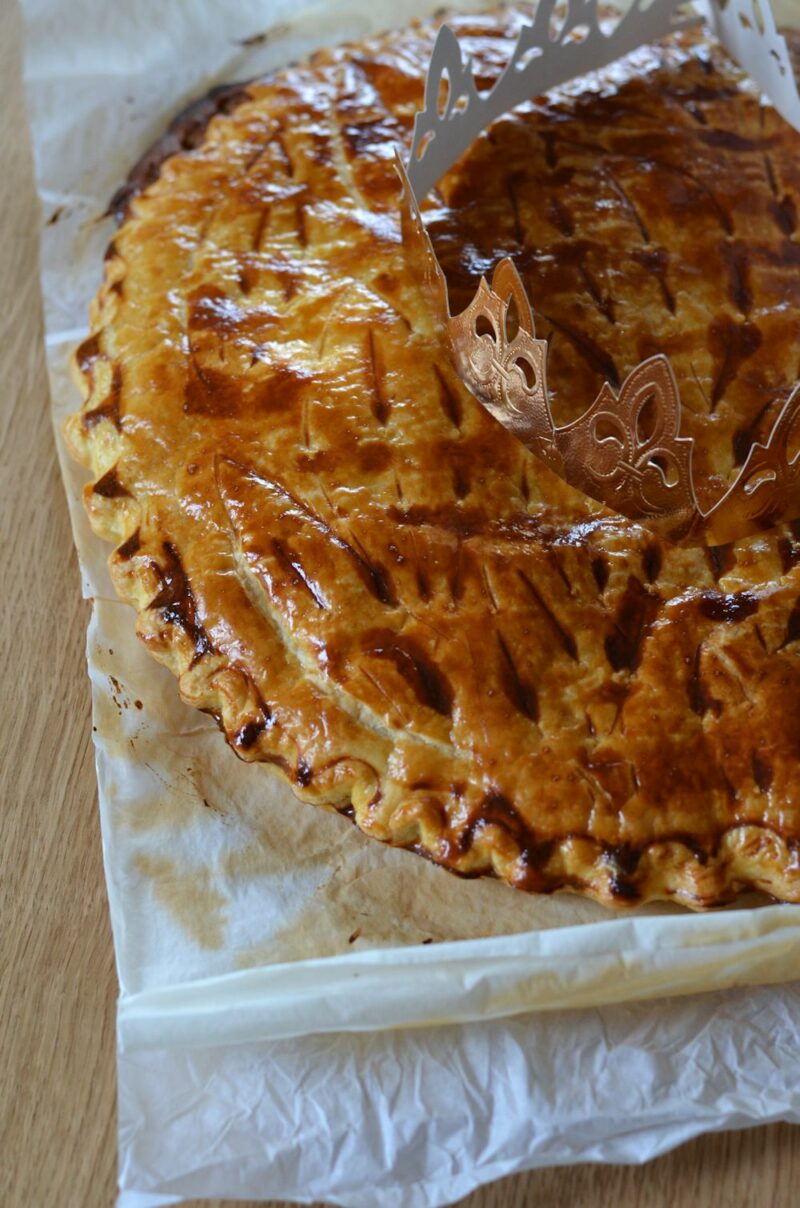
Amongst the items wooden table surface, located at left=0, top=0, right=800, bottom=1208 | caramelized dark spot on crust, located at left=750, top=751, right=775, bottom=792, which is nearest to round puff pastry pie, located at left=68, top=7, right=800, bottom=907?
caramelized dark spot on crust, located at left=750, top=751, right=775, bottom=792

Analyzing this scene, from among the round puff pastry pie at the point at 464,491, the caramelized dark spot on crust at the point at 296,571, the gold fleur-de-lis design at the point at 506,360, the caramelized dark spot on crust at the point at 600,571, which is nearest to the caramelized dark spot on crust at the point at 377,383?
the round puff pastry pie at the point at 464,491

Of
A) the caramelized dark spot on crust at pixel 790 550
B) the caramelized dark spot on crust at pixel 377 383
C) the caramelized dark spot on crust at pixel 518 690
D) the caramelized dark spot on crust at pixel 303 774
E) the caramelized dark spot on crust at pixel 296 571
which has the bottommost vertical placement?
the caramelized dark spot on crust at pixel 303 774

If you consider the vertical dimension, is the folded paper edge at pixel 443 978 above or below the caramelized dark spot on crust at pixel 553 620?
below

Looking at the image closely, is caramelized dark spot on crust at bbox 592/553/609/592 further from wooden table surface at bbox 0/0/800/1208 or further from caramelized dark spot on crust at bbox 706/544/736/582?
wooden table surface at bbox 0/0/800/1208

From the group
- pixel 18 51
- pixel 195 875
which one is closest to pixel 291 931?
pixel 195 875

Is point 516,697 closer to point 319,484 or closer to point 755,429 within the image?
point 319,484

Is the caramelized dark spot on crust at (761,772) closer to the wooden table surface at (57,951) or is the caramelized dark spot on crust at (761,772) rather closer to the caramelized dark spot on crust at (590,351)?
the wooden table surface at (57,951)
